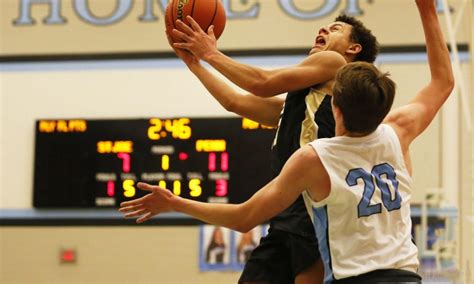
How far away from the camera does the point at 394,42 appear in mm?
6797

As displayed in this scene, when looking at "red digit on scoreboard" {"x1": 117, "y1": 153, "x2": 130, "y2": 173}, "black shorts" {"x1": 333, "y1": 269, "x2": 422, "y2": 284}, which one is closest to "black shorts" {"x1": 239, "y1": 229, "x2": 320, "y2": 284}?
"black shorts" {"x1": 333, "y1": 269, "x2": 422, "y2": 284}

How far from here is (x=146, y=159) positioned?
652 cm

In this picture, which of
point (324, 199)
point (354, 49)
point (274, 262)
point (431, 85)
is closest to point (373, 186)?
point (324, 199)

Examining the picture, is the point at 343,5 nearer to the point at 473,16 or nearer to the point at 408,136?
the point at 473,16

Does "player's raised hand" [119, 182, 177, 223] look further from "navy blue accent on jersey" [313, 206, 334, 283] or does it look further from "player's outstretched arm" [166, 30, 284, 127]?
"player's outstretched arm" [166, 30, 284, 127]

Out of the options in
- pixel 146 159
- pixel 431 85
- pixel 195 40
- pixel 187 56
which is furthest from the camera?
pixel 146 159

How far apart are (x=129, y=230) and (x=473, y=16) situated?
3.62 meters

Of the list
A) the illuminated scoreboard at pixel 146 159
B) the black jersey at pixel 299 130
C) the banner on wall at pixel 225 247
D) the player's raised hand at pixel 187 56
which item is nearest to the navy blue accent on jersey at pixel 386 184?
the black jersey at pixel 299 130

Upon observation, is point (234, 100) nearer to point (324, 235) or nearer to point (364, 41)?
point (364, 41)

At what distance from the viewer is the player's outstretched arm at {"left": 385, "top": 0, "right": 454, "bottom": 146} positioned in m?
2.42

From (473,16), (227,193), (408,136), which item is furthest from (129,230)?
(408,136)

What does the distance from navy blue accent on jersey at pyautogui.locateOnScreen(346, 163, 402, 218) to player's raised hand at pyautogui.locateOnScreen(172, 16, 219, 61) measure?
1001mm

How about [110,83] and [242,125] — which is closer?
[242,125]

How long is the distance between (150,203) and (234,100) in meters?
0.88
